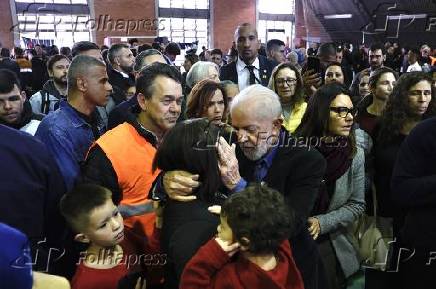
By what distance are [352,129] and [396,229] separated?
650mm

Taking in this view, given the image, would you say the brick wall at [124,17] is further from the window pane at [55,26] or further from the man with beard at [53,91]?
the man with beard at [53,91]

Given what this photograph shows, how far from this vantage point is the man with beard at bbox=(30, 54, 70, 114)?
357cm

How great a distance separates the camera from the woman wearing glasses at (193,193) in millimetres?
1201

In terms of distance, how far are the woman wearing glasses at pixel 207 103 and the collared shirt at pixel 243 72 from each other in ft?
4.18

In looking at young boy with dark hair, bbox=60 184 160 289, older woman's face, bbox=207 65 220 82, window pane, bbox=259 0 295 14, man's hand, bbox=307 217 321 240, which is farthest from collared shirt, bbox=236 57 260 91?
window pane, bbox=259 0 295 14

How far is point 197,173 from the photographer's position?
50.8 inches

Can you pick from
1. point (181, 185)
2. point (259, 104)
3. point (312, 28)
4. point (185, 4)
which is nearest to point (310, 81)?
point (259, 104)

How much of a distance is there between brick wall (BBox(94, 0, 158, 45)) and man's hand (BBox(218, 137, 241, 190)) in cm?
1412

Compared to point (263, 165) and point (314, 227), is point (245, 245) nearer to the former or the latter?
point (263, 165)

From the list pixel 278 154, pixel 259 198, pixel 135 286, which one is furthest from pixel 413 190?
pixel 135 286

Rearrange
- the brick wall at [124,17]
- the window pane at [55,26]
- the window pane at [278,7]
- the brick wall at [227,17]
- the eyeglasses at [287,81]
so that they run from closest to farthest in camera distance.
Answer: the eyeglasses at [287,81] < the window pane at [55,26] < the brick wall at [124,17] < the brick wall at [227,17] < the window pane at [278,7]

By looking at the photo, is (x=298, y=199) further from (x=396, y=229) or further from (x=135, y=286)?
(x=396, y=229)

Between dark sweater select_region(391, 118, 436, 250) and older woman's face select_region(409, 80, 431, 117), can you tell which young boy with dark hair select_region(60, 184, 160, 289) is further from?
older woman's face select_region(409, 80, 431, 117)

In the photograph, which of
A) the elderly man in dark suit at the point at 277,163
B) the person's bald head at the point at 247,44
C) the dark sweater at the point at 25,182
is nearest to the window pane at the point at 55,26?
the person's bald head at the point at 247,44
